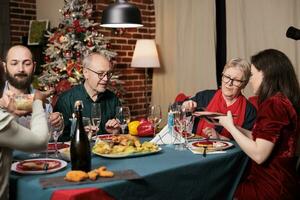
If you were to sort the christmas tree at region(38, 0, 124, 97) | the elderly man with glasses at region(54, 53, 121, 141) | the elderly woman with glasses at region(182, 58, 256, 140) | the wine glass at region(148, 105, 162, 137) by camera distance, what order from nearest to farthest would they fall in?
the wine glass at region(148, 105, 162, 137) → the elderly woman with glasses at region(182, 58, 256, 140) → the elderly man with glasses at region(54, 53, 121, 141) → the christmas tree at region(38, 0, 124, 97)

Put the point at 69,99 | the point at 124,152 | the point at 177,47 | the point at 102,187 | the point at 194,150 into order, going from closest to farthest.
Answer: the point at 102,187, the point at 124,152, the point at 194,150, the point at 69,99, the point at 177,47

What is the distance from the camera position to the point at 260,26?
431 cm

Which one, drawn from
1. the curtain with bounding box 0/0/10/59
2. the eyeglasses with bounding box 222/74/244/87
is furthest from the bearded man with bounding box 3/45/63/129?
the curtain with bounding box 0/0/10/59

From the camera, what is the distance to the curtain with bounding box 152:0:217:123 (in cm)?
483

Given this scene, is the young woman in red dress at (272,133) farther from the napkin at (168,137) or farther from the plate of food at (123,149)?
the plate of food at (123,149)

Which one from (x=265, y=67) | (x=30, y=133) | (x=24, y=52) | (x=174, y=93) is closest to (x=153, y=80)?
(x=174, y=93)

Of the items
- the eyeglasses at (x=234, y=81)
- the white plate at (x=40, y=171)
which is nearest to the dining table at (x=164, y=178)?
the white plate at (x=40, y=171)

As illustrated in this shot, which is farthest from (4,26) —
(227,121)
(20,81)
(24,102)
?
(227,121)

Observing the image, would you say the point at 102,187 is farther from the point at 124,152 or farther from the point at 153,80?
the point at 153,80

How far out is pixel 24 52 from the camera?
9.98 feet

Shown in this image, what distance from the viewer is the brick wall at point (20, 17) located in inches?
230

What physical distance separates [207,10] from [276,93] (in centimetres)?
282

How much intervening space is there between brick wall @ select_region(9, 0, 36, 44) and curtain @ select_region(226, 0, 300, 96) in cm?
295

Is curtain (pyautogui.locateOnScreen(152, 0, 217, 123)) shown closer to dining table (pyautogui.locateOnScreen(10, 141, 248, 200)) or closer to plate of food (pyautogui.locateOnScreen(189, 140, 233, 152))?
plate of food (pyautogui.locateOnScreen(189, 140, 233, 152))
